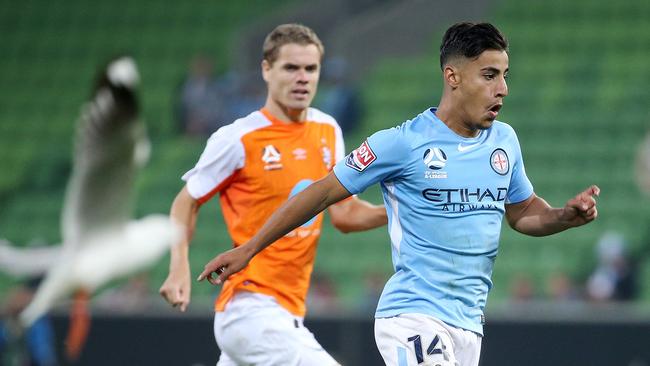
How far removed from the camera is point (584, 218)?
4.68 m

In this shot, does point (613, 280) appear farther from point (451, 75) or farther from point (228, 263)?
point (228, 263)

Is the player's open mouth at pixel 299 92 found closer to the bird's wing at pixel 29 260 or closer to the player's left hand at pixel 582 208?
the player's left hand at pixel 582 208

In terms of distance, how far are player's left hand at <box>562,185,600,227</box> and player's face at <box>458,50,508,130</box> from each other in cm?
44

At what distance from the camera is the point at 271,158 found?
5.81 meters

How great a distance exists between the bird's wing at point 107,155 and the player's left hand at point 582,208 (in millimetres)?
5873

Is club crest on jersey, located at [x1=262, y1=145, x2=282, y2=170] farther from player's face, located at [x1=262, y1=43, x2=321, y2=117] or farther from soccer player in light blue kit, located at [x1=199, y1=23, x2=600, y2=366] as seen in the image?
soccer player in light blue kit, located at [x1=199, y1=23, x2=600, y2=366]

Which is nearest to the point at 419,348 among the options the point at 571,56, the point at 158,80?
the point at 571,56

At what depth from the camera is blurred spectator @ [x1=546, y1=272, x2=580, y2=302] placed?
12047mm

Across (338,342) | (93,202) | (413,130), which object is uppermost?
(413,130)

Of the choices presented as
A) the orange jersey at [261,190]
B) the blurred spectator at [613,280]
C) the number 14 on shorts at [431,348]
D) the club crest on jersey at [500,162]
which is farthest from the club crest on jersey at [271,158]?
the blurred spectator at [613,280]

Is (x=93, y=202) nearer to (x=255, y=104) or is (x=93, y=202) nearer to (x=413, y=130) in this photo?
(x=255, y=104)

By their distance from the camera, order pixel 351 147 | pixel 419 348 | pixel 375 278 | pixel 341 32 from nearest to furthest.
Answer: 1. pixel 419 348
2. pixel 375 278
3. pixel 351 147
4. pixel 341 32

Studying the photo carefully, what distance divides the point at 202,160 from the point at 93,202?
600 cm

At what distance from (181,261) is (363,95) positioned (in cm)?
1187
